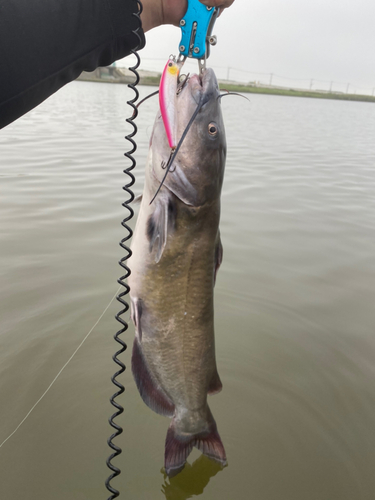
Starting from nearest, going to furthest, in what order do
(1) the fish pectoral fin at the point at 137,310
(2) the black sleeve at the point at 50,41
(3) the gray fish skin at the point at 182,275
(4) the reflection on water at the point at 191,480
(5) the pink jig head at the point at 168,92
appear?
(2) the black sleeve at the point at 50,41, (5) the pink jig head at the point at 168,92, (3) the gray fish skin at the point at 182,275, (1) the fish pectoral fin at the point at 137,310, (4) the reflection on water at the point at 191,480

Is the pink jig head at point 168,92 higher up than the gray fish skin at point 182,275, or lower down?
higher up

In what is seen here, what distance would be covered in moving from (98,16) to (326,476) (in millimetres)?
2783

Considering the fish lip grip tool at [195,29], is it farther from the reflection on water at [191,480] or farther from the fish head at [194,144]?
the reflection on water at [191,480]

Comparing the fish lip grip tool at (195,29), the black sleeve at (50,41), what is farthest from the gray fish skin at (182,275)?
the black sleeve at (50,41)

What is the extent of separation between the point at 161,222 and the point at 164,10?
96cm

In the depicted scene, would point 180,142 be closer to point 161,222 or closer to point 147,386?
point 161,222

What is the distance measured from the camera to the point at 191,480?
8.41ft

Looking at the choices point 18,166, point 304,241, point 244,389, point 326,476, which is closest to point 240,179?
point 304,241

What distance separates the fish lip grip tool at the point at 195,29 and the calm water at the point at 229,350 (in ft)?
1.44

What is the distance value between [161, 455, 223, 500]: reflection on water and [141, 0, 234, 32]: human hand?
99.0 inches

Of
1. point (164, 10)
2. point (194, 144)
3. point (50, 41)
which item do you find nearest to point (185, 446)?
point (194, 144)

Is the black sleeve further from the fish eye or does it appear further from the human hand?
the fish eye

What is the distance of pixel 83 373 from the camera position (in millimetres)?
3219

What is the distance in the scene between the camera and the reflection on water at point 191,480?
97.6 inches
